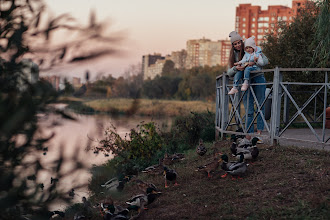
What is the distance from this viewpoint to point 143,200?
21.8 feet

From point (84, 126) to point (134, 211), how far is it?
415cm

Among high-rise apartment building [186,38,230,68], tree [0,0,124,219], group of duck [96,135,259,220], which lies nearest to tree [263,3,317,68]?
group of duck [96,135,259,220]

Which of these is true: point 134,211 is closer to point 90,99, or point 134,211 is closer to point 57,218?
point 57,218

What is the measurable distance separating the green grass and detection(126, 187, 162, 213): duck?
15cm

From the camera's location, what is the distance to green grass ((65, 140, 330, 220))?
5.65m

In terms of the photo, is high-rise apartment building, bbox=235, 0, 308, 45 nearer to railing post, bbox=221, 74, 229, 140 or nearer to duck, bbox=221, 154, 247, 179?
railing post, bbox=221, 74, 229, 140

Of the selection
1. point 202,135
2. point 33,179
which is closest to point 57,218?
point 33,179

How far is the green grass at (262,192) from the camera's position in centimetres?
565

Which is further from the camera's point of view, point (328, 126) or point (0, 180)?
point (328, 126)

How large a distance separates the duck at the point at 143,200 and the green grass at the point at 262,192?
0.15m

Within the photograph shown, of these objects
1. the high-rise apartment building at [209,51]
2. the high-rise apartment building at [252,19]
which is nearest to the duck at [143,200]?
the high-rise apartment building at [252,19]

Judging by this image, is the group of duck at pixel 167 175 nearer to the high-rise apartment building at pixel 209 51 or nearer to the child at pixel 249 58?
the child at pixel 249 58

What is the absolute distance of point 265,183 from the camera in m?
6.80

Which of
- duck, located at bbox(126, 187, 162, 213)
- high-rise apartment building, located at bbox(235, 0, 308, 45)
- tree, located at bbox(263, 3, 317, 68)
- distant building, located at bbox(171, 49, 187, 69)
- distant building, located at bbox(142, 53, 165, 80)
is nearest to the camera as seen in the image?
duck, located at bbox(126, 187, 162, 213)
